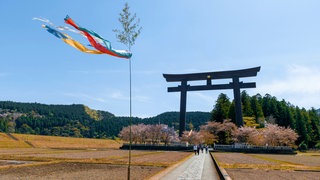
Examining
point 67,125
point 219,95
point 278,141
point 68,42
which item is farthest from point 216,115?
point 67,125

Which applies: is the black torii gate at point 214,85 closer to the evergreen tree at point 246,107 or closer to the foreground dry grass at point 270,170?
the evergreen tree at point 246,107

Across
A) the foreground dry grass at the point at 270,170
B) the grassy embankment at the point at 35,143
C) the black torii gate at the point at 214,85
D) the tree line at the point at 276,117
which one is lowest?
the grassy embankment at the point at 35,143

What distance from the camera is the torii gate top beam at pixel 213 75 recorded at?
58406mm

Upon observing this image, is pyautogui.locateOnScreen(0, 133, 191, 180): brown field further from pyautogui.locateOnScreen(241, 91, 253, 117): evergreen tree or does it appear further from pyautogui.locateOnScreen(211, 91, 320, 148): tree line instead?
pyautogui.locateOnScreen(241, 91, 253, 117): evergreen tree

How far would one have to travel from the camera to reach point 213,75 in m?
60.8

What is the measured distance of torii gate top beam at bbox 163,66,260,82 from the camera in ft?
192

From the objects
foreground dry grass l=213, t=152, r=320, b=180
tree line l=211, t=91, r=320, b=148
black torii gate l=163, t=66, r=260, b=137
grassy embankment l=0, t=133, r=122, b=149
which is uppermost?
black torii gate l=163, t=66, r=260, b=137

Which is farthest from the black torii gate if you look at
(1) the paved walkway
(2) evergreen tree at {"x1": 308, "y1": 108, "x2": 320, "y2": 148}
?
(2) evergreen tree at {"x1": 308, "y1": 108, "x2": 320, "y2": 148}

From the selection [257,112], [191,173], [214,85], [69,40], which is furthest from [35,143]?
[69,40]

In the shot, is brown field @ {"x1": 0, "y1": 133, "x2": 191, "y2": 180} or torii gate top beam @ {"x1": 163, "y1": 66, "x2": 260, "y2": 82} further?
torii gate top beam @ {"x1": 163, "y1": 66, "x2": 260, "y2": 82}

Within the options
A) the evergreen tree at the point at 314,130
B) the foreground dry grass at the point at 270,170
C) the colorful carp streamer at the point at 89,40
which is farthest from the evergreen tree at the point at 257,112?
the colorful carp streamer at the point at 89,40

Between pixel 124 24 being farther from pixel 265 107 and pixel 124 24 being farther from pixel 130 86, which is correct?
pixel 265 107

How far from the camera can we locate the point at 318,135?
90.6 meters

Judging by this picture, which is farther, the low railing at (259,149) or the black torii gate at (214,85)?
the black torii gate at (214,85)
